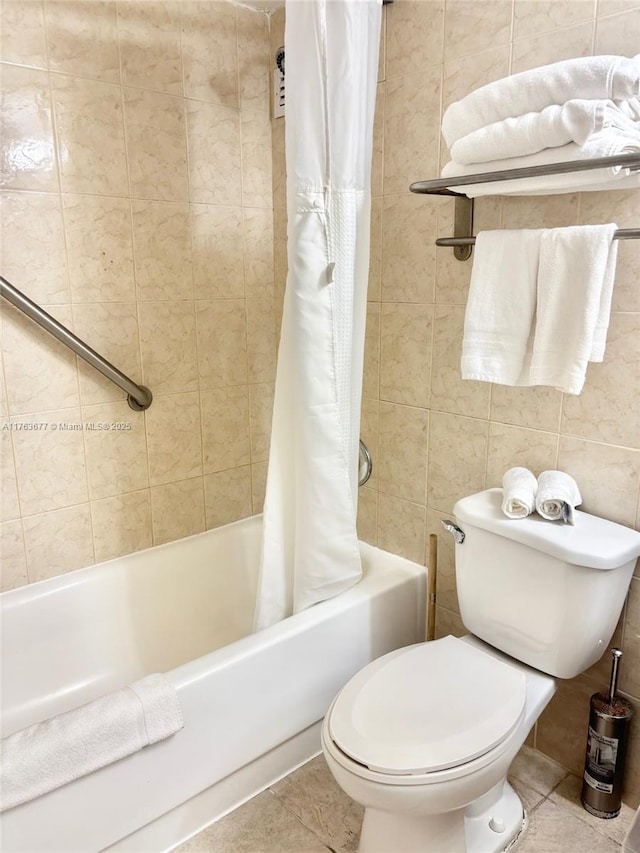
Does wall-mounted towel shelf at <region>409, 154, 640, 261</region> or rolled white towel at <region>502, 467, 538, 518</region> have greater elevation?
wall-mounted towel shelf at <region>409, 154, 640, 261</region>

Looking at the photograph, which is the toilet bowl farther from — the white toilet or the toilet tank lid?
the toilet tank lid

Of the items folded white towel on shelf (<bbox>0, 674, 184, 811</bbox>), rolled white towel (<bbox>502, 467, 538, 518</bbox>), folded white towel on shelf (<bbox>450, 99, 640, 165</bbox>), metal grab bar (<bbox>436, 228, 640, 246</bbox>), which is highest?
folded white towel on shelf (<bbox>450, 99, 640, 165</bbox>)

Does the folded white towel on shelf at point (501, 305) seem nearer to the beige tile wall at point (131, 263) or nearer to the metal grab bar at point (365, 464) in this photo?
the metal grab bar at point (365, 464)

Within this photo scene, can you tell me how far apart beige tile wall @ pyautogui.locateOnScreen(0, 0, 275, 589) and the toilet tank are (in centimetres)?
96

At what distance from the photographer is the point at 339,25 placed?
1.33m

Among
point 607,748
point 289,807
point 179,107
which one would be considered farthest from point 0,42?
point 607,748

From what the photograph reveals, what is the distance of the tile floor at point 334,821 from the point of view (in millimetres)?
1431

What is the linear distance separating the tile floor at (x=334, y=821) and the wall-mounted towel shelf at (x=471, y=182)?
133cm

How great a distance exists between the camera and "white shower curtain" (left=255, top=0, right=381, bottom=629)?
53.6 inches

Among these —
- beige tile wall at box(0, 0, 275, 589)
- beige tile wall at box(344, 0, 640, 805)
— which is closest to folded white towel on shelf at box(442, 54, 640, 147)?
beige tile wall at box(344, 0, 640, 805)

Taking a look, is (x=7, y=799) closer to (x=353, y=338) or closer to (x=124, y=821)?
(x=124, y=821)

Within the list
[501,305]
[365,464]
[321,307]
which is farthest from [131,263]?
[501,305]

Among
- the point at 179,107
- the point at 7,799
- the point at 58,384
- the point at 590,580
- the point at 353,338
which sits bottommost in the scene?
the point at 7,799

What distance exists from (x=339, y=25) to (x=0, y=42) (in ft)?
2.75
